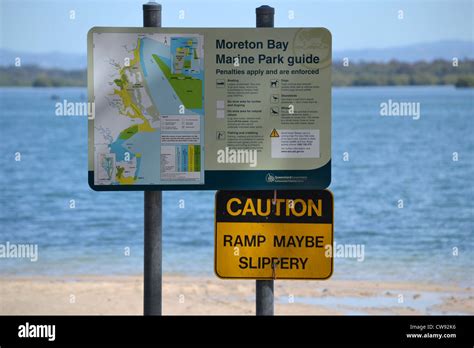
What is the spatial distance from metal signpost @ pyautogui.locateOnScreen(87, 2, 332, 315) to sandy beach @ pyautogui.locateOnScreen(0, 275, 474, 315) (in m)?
5.22

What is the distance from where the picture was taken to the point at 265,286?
7660 mm

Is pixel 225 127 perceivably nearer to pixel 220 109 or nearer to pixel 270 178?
pixel 220 109

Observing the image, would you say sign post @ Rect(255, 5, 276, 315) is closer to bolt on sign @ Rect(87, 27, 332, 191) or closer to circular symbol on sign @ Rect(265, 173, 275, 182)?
bolt on sign @ Rect(87, 27, 332, 191)

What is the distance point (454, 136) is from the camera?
61.7 m

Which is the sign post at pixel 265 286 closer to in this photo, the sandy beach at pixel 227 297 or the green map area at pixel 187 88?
the green map area at pixel 187 88

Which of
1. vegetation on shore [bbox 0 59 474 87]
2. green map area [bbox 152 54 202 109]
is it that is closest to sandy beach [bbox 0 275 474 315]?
green map area [bbox 152 54 202 109]

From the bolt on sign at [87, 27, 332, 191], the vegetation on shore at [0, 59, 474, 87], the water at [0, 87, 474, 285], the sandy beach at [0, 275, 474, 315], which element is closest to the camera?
the bolt on sign at [87, 27, 332, 191]

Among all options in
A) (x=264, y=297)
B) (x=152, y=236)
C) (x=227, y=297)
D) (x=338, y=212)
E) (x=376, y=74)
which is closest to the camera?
(x=152, y=236)

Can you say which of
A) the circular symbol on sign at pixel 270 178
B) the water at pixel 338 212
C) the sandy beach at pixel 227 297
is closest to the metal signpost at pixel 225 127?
the circular symbol on sign at pixel 270 178

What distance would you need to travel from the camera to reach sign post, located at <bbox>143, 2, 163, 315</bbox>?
7531mm

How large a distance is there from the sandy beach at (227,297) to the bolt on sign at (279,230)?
203 inches

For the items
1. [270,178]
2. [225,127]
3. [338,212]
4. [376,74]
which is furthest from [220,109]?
[376,74]

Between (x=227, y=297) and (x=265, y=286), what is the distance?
6.19 metres

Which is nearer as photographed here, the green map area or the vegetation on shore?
the green map area
